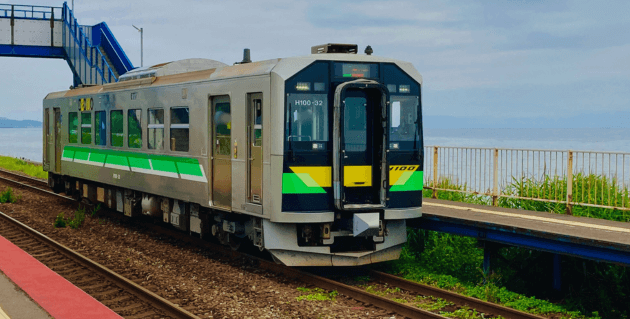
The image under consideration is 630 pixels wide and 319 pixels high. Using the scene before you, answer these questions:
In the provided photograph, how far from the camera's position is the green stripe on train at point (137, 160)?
38.7ft

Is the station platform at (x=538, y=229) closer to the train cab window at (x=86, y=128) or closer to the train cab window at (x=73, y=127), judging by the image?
the train cab window at (x=86, y=128)

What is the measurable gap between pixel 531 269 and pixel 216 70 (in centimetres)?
575

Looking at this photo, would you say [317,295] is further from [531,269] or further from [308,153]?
[531,269]

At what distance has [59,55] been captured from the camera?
39.7 m

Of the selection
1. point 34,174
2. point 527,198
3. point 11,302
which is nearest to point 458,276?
point 527,198

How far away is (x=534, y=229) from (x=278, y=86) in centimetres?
387

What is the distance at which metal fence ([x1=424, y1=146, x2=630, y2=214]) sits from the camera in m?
11.1

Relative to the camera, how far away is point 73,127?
58.0ft

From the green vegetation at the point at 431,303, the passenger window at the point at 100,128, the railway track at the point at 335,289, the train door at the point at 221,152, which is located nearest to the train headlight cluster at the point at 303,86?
the train door at the point at 221,152

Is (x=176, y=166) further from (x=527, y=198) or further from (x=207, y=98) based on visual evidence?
(x=527, y=198)

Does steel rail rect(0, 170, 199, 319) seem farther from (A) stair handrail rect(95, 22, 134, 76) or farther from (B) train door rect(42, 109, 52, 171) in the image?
(A) stair handrail rect(95, 22, 134, 76)

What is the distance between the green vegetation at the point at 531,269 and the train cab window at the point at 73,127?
9.87 m

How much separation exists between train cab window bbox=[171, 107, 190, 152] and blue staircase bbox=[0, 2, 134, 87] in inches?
1020

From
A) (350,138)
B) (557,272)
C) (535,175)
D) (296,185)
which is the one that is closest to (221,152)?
(296,185)
